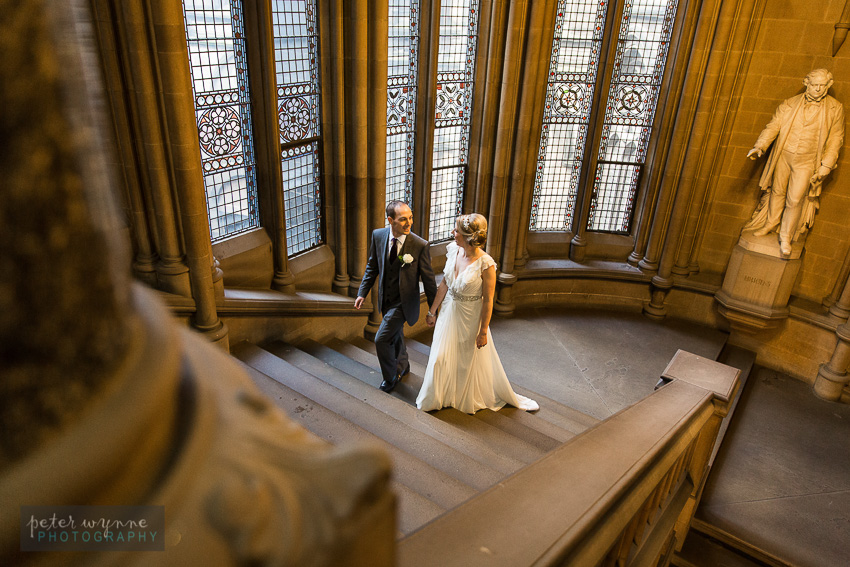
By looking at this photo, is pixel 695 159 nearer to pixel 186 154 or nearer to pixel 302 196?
pixel 302 196

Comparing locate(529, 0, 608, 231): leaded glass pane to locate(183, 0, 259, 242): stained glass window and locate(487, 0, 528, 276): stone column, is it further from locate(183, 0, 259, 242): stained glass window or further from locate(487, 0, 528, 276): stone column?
locate(183, 0, 259, 242): stained glass window

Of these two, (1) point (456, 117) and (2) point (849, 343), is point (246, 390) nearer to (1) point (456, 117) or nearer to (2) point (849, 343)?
(1) point (456, 117)

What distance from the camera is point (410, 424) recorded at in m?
4.36

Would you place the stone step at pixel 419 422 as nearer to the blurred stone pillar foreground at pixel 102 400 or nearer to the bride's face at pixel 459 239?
the bride's face at pixel 459 239

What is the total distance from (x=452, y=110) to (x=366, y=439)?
4736 mm

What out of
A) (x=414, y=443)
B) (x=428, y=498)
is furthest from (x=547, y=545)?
(x=414, y=443)

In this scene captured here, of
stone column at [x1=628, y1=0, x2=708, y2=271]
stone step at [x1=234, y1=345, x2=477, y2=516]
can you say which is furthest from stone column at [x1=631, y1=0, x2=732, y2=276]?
stone step at [x1=234, y1=345, x2=477, y2=516]

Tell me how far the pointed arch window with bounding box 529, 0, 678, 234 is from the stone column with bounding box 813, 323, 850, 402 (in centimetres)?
287

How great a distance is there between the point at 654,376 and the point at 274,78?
16.6ft

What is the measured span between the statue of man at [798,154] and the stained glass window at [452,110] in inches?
130

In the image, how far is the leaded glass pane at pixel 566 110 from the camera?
7.34 metres

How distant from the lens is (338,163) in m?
6.12

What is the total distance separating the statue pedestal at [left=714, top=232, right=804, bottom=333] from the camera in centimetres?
697

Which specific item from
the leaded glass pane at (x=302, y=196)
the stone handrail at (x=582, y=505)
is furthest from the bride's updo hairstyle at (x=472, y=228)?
the leaded glass pane at (x=302, y=196)
